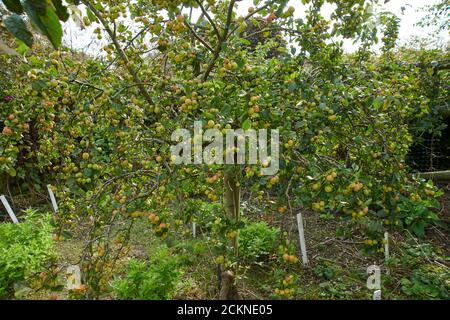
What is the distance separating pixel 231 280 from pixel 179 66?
1302mm

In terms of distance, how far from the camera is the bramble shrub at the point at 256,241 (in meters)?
2.89

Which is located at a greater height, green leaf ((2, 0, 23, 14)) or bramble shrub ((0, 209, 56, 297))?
green leaf ((2, 0, 23, 14))

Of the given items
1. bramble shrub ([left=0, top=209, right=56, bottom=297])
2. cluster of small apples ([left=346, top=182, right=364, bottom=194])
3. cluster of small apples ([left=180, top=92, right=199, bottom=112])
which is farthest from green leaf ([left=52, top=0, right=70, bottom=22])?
bramble shrub ([left=0, top=209, right=56, bottom=297])

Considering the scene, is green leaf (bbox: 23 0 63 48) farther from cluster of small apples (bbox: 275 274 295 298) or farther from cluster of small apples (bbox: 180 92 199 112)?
cluster of small apples (bbox: 275 274 295 298)

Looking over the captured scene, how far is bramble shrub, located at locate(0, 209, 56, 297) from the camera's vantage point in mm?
2516

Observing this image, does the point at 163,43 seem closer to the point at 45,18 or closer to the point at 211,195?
the point at 211,195

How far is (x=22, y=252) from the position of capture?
265 centimetres

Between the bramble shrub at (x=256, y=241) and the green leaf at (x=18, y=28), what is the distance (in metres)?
2.34

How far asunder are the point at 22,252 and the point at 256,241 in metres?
1.76

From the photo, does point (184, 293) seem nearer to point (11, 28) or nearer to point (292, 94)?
point (292, 94)

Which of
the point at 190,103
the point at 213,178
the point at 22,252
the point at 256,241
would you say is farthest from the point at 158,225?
the point at 22,252

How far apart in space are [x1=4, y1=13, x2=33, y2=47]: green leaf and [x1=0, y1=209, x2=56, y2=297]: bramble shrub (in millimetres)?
1858

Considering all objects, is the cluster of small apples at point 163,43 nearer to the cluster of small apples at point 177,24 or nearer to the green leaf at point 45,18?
the cluster of small apples at point 177,24

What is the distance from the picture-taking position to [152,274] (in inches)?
86.9
